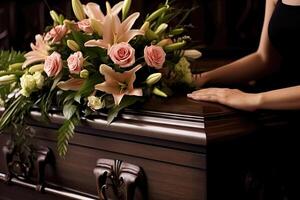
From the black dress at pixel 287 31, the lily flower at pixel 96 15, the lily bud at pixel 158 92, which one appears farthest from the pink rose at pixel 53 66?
the black dress at pixel 287 31

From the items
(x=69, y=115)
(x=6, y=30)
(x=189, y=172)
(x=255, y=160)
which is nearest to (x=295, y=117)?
(x=255, y=160)

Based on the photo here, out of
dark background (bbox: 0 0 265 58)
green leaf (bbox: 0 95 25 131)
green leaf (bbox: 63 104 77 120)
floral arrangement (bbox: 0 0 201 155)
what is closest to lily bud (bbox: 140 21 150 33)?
floral arrangement (bbox: 0 0 201 155)

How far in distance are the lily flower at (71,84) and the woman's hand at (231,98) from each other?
0.23m

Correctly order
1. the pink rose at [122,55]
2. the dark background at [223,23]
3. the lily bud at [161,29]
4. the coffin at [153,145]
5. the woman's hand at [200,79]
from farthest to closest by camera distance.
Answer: the dark background at [223,23], the woman's hand at [200,79], the lily bud at [161,29], the pink rose at [122,55], the coffin at [153,145]

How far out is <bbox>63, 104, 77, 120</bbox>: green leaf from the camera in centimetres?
88

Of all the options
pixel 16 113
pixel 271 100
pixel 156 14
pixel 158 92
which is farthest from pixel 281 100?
pixel 16 113

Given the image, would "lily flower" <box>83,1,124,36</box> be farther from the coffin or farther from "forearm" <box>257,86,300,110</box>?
"forearm" <box>257,86,300,110</box>

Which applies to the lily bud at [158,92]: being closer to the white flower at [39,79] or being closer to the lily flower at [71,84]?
the lily flower at [71,84]

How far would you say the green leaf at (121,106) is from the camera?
2.72 ft

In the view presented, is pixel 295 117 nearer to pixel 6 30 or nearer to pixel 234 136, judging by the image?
pixel 234 136

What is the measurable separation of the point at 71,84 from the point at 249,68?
0.50 m

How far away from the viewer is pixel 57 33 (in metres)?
0.96

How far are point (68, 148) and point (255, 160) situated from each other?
395 mm

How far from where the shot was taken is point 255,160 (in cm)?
82
